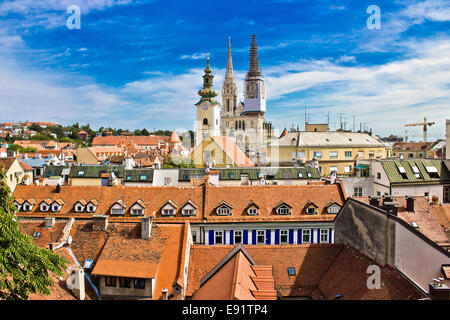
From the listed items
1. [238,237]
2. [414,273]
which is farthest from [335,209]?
[414,273]

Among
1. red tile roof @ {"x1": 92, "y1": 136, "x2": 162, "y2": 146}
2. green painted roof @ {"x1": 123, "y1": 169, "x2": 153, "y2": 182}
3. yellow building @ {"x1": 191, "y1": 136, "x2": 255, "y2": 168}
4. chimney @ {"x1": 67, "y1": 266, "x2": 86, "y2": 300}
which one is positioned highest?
red tile roof @ {"x1": 92, "y1": 136, "x2": 162, "y2": 146}

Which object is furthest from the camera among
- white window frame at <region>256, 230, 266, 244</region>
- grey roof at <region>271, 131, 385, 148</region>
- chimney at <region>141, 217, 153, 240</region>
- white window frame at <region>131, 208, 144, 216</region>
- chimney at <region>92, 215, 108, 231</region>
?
grey roof at <region>271, 131, 385, 148</region>

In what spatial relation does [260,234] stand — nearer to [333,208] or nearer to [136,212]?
[333,208]

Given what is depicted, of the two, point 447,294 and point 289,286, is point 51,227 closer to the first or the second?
point 289,286

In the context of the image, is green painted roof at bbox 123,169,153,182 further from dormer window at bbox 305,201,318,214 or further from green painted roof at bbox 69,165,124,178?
dormer window at bbox 305,201,318,214

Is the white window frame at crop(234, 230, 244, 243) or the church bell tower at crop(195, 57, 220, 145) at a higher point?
the church bell tower at crop(195, 57, 220, 145)

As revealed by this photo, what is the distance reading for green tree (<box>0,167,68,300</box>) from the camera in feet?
28.4

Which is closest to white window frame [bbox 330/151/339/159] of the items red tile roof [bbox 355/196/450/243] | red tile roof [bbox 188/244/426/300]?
red tile roof [bbox 355/196/450/243]

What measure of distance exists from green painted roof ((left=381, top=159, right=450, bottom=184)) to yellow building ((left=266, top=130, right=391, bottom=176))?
11725 millimetres

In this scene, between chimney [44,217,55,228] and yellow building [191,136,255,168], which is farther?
yellow building [191,136,255,168]

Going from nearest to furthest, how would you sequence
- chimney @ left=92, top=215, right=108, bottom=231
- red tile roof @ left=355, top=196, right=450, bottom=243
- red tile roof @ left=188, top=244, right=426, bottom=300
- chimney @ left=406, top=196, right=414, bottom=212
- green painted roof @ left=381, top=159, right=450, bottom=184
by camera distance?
red tile roof @ left=188, top=244, right=426, bottom=300
chimney @ left=92, top=215, right=108, bottom=231
red tile roof @ left=355, top=196, right=450, bottom=243
chimney @ left=406, top=196, right=414, bottom=212
green painted roof @ left=381, top=159, right=450, bottom=184

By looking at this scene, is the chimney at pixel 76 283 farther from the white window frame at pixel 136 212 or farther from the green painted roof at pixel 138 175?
the green painted roof at pixel 138 175

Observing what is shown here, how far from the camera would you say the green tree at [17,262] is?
866cm

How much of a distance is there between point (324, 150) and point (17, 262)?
48.8 metres
